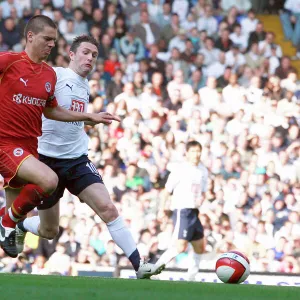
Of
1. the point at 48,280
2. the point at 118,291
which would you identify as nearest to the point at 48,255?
the point at 48,280

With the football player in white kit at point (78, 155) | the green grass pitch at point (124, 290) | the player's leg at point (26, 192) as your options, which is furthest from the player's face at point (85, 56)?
the green grass pitch at point (124, 290)

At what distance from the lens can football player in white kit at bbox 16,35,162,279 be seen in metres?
9.41

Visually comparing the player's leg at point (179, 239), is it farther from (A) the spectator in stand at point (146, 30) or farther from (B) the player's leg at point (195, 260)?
(A) the spectator in stand at point (146, 30)

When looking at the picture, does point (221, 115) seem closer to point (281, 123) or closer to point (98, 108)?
point (281, 123)

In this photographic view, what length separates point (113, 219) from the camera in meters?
9.47

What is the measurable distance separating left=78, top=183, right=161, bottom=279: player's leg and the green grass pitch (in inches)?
29.8

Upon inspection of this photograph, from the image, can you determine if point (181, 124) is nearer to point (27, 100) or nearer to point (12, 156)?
point (27, 100)

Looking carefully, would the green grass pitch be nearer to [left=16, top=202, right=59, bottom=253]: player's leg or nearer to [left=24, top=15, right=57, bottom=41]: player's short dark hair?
[left=16, top=202, right=59, bottom=253]: player's leg

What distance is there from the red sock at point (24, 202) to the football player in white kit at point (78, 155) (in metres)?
0.48

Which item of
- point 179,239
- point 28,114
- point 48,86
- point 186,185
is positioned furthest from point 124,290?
point 186,185

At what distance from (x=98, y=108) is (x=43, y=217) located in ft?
24.0

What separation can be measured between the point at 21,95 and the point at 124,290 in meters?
2.23

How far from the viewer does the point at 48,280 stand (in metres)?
8.30

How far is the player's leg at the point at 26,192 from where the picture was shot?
8672 millimetres
